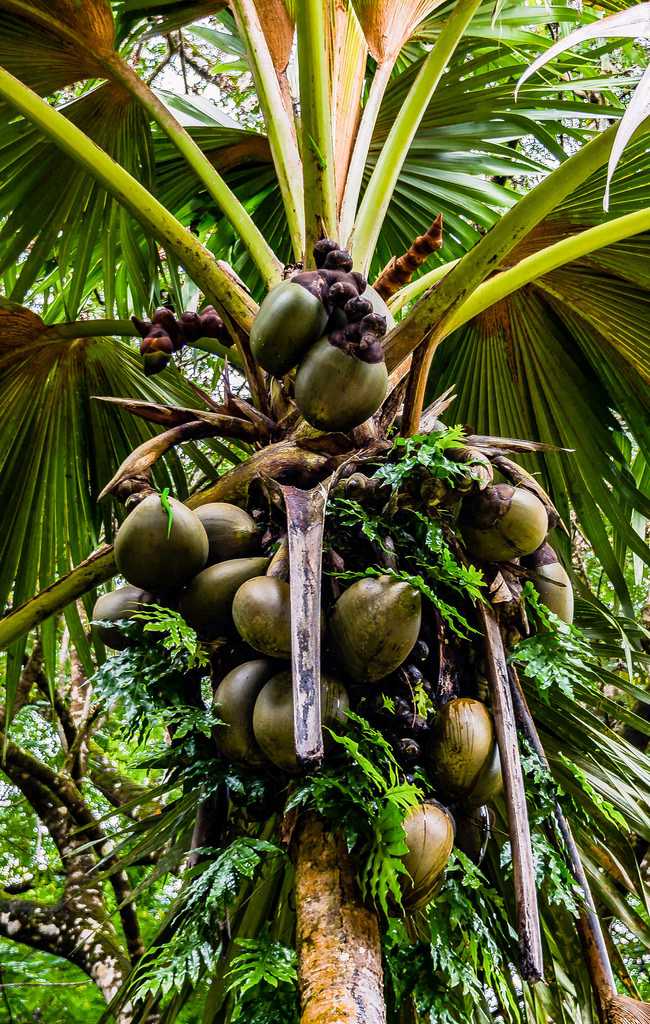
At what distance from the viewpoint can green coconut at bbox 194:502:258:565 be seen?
1655 mm

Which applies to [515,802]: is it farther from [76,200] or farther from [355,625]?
[76,200]

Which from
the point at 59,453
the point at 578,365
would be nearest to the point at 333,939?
the point at 59,453

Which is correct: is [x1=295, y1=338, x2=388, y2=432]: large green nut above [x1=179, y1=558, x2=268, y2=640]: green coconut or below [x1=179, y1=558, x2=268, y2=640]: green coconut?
above

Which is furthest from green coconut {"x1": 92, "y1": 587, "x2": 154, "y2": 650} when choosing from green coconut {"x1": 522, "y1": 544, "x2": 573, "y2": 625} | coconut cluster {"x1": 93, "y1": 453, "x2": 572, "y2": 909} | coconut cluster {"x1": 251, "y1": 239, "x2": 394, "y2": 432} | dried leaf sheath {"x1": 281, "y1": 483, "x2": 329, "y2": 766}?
green coconut {"x1": 522, "y1": 544, "x2": 573, "y2": 625}

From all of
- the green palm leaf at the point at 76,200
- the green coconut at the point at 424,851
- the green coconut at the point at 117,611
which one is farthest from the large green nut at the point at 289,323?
the green palm leaf at the point at 76,200

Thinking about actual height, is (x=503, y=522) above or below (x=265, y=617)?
above

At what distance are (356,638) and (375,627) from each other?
0.11ft

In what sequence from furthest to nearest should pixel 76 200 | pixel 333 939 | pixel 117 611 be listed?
1. pixel 76 200
2. pixel 117 611
3. pixel 333 939

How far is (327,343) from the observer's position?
4.86 ft

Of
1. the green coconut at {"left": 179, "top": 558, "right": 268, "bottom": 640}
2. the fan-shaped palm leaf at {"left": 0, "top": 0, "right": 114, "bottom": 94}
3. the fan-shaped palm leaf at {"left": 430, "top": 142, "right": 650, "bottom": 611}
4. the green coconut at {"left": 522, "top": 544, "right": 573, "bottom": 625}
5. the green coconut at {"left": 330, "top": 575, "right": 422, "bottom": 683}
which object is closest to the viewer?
the green coconut at {"left": 330, "top": 575, "right": 422, "bottom": 683}

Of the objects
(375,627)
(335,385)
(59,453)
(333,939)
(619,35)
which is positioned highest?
(619,35)

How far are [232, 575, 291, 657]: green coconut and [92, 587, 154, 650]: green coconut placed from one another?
220 mm

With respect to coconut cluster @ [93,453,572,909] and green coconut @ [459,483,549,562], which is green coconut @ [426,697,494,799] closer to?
coconut cluster @ [93,453,572,909]

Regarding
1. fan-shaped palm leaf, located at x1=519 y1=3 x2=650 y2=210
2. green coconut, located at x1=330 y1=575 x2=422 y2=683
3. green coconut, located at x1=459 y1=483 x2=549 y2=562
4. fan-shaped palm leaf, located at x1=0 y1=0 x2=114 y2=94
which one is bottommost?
green coconut, located at x1=330 y1=575 x2=422 y2=683
